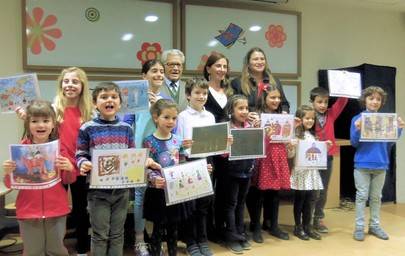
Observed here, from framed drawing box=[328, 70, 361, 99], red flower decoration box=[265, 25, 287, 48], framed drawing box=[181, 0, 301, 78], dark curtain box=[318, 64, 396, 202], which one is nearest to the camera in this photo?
framed drawing box=[328, 70, 361, 99]

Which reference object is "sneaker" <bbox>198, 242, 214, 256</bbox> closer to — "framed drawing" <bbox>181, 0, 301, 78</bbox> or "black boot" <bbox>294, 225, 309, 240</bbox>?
"black boot" <bbox>294, 225, 309, 240</bbox>

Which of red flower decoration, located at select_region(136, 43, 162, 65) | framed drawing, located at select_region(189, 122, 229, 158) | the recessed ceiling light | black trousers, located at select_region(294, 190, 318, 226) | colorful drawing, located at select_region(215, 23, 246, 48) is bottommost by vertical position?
black trousers, located at select_region(294, 190, 318, 226)

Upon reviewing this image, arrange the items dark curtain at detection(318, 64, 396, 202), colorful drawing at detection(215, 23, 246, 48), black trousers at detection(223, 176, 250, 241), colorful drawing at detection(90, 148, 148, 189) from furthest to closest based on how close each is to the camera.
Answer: dark curtain at detection(318, 64, 396, 202)
colorful drawing at detection(215, 23, 246, 48)
black trousers at detection(223, 176, 250, 241)
colorful drawing at detection(90, 148, 148, 189)

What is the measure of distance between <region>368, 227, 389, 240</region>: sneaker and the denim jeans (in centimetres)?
214

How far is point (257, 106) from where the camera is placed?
3.25 m

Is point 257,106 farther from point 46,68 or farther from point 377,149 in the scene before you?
point 46,68

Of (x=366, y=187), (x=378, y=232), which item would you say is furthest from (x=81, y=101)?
(x=378, y=232)

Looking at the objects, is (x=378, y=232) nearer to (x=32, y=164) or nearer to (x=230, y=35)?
(x=230, y=35)

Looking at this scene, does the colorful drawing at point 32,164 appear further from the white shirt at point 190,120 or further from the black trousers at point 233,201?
the black trousers at point 233,201

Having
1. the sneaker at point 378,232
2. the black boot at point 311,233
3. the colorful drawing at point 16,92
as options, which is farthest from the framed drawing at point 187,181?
the sneaker at point 378,232

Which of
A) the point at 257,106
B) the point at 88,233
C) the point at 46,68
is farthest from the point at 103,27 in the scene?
the point at 88,233

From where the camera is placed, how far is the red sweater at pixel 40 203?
2.16 meters

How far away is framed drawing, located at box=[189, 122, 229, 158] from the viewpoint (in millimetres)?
2674

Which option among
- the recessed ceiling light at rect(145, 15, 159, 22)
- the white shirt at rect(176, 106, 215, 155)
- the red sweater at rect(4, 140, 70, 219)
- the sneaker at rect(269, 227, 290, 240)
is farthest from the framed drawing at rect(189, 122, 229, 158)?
the recessed ceiling light at rect(145, 15, 159, 22)
